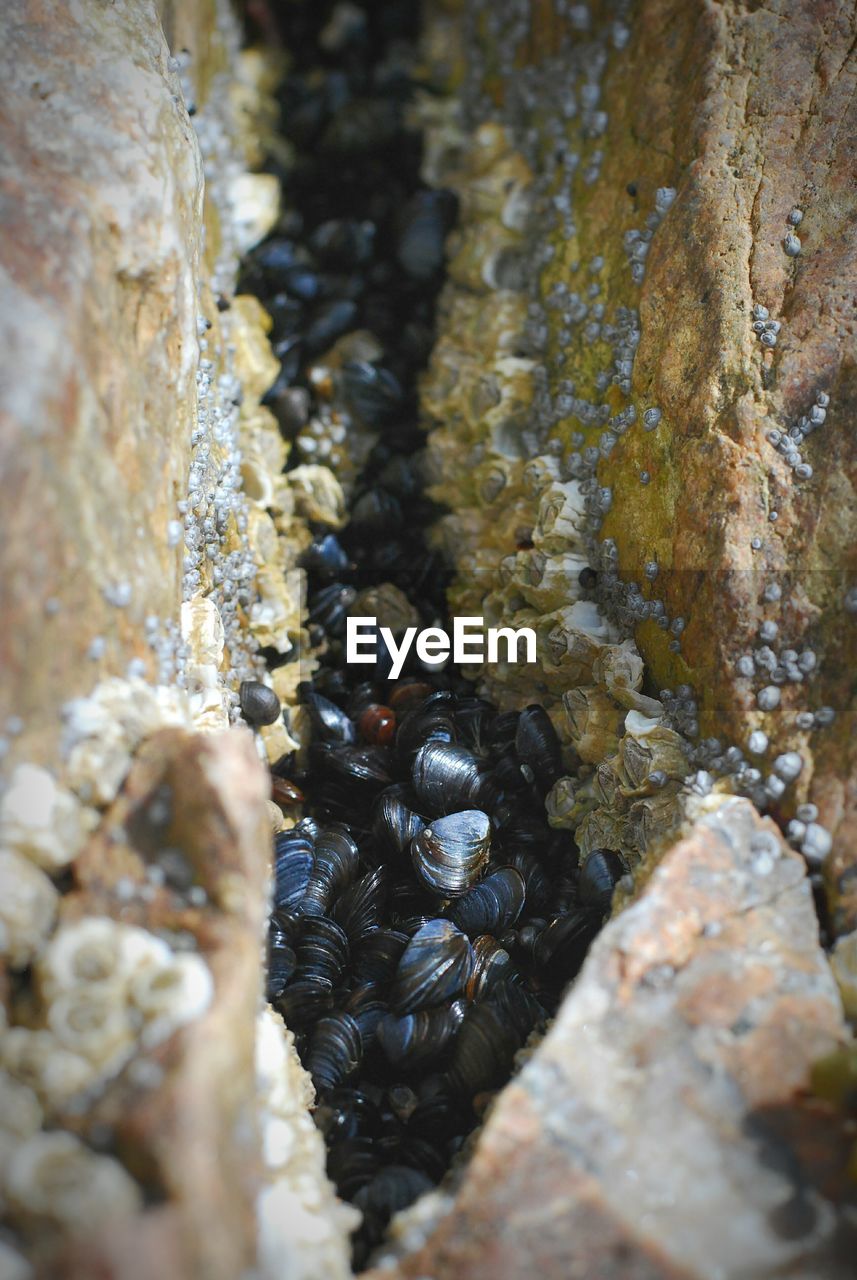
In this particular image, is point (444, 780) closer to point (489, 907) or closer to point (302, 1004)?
point (489, 907)

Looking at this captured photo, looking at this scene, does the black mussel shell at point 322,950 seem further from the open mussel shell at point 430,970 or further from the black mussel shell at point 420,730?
the black mussel shell at point 420,730

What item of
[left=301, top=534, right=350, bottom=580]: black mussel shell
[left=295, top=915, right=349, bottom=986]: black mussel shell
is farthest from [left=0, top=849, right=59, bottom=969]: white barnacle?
[left=301, top=534, right=350, bottom=580]: black mussel shell

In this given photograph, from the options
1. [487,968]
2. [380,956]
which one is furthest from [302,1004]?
[487,968]

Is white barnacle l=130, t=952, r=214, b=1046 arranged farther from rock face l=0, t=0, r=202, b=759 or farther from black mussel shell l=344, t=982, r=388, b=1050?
black mussel shell l=344, t=982, r=388, b=1050

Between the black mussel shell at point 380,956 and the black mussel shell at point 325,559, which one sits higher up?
the black mussel shell at point 325,559

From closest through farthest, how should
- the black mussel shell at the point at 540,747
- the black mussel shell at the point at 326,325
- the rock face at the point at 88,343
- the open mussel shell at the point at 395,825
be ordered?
the rock face at the point at 88,343
the open mussel shell at the point at 395,825
the black mussel shell at the point at 540,747
the black mussel shell at the point at 326,325

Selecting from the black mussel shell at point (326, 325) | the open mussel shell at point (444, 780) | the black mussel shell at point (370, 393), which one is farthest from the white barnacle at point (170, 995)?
the black mussel shell at point (326, 325)

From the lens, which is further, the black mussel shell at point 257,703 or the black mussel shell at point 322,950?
the black mussel shell at point 257,703
